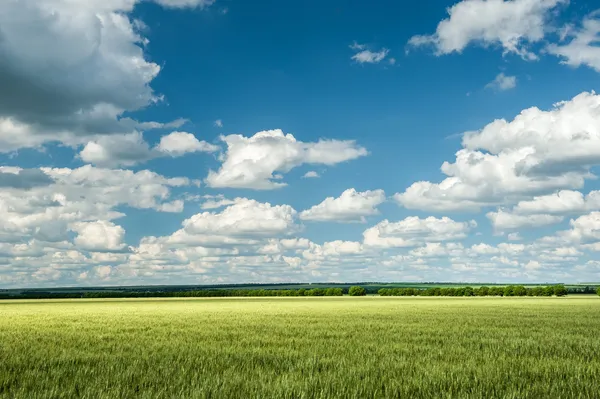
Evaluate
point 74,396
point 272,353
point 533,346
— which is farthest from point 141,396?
point 533,346

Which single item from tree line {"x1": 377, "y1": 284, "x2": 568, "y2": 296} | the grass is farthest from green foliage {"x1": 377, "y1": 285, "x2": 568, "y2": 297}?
the grass

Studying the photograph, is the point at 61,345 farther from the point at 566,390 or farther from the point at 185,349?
the point at 566,390

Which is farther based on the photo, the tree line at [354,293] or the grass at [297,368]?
the tree line at [354,293]

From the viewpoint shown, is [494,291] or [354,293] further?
[354,293]

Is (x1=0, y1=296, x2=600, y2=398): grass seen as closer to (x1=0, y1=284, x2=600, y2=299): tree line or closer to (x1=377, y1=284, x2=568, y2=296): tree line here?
(x1=0, y1=284, x2=600, y2=299): tree line

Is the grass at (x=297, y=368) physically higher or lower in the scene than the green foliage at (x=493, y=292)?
higher

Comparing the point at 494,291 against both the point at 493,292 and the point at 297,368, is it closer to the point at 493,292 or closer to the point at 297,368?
the point at 493,292

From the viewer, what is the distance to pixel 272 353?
1393 cm

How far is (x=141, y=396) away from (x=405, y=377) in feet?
16.2

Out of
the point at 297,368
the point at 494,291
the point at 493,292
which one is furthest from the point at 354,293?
the point at 297,368

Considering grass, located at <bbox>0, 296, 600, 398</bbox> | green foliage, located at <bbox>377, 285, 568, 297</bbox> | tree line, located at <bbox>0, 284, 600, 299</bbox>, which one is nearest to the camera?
grass, located at <bbox>0, 296, 600, 398</bbox>

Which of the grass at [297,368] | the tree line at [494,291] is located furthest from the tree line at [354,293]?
the grass at [297,368]

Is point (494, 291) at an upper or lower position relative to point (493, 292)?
upper

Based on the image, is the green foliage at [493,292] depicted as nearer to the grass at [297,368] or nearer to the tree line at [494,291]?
the tree line at [494,291]
